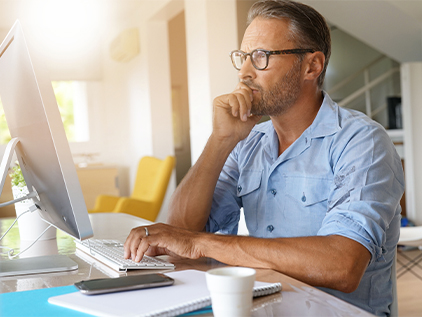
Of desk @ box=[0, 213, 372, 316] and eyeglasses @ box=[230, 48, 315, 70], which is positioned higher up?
eyeglasses @ box=[230, 48, 315, 70]

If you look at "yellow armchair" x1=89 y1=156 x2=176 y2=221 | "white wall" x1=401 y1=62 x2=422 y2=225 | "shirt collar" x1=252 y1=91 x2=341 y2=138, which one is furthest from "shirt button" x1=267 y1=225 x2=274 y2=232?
"white wall" x1=401 y1=62 x2=422 y2=225

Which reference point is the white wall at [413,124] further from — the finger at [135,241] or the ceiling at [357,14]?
the finger at [135,241]

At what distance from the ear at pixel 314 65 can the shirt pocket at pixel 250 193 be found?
341mm

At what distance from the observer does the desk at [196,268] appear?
73 centimetres

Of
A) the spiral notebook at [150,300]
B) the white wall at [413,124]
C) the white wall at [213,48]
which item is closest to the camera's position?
the spiral notebook at [150,300]

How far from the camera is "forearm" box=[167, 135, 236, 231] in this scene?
1.45 metres

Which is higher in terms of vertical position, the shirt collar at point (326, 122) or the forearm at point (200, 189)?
the shirt collar at point (326, 122)

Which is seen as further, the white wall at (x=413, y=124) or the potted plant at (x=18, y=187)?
the white wall at (x=413, y=124)

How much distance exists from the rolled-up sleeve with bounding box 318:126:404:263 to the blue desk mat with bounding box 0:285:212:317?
429 millimetres

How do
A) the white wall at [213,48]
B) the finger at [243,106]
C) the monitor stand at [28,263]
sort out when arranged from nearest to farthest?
1. the monitor stand at [28,263]
2. the finger at [243,106]
3. the white wall at [213,48]

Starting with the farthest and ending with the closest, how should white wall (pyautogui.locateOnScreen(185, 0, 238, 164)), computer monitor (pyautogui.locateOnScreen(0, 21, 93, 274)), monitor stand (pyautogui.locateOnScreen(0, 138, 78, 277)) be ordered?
white wall (pyautogui.locateOnScreen(185, 0, 238, 164)) → monitor stand (pyautogui.locateOnScreen(0, 138, 78, 277)) → computer monitor (pyautogui.locateOnScreen(0, 21, 93, 274))

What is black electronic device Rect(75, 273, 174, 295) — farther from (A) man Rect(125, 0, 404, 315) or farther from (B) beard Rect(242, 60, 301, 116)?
(B) beard Rect(242, 60, 301, 116)

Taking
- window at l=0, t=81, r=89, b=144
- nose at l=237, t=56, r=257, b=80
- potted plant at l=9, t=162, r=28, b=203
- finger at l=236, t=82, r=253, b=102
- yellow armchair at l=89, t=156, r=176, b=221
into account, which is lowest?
yellow armchair at l=89, t=156, r=176, b=221

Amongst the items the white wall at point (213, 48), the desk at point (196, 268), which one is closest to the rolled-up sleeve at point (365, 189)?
the desk at point (196, 268)
